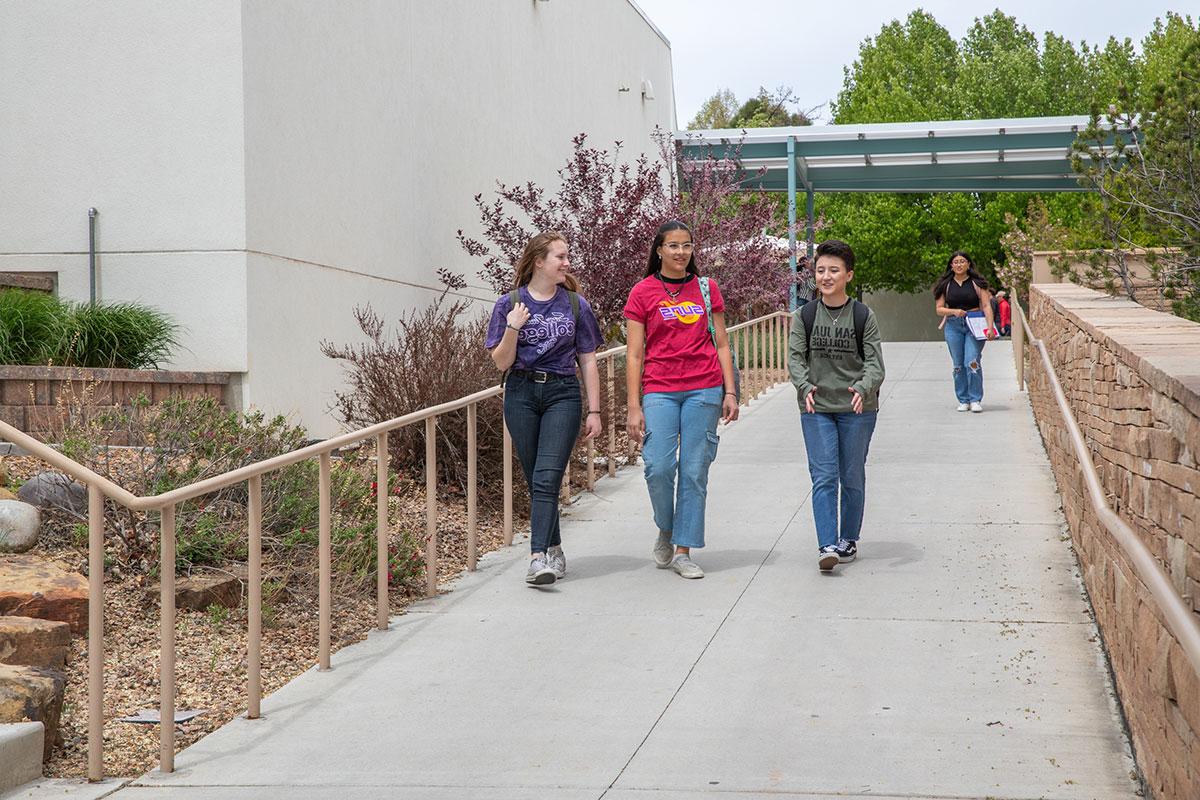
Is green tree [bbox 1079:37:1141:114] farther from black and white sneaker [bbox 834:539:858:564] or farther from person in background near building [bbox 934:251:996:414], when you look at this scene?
black and white sneaker [bbox 834:539:858:564]

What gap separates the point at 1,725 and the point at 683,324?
3.90 metres

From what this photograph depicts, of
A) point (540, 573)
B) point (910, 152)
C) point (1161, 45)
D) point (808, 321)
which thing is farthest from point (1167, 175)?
point (1161, 45)

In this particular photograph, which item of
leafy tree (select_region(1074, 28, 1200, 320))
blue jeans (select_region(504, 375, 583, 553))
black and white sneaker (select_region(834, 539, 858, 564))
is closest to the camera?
blue jeans (select_region(504, 375, 583, 553))

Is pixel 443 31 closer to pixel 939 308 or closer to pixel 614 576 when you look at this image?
pixel 939 308

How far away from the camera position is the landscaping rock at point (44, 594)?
5.84 m

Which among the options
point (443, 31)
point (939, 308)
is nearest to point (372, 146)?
point (443, 31)

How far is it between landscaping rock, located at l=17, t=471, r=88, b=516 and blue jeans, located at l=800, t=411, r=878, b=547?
3.76m

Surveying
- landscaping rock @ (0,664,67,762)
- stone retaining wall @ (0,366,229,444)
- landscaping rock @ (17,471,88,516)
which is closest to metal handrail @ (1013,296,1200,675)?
landscaping rock @ (0,664,67,762)

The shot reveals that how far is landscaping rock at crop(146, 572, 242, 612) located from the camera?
6535mm

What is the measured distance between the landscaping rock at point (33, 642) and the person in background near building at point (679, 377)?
9.83 feet

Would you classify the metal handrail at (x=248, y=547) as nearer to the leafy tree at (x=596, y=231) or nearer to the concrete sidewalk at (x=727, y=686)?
the concrete sidewalk at (x=727, y=686)

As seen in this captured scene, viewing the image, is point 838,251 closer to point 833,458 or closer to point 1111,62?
point 833,458

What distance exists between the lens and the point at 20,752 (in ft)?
14.9

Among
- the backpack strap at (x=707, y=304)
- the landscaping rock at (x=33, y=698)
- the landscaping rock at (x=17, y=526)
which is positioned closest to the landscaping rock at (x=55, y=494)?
the landscaping rock at (x=17, y=526)
